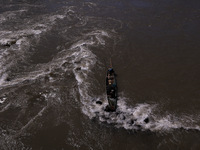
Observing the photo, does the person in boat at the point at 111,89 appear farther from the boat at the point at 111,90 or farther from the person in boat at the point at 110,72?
the person in boat at the point at 110,72

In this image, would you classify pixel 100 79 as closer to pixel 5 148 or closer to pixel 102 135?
pixel 102 135

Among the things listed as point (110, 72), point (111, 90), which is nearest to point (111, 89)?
point (111, 90)

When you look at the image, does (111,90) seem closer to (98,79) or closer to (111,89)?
(111,89)

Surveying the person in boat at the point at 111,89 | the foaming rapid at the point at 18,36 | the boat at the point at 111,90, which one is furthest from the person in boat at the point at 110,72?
the foaming rapid at the point at 18,36

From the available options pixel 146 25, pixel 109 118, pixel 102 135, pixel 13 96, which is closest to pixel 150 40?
pixel 146 25

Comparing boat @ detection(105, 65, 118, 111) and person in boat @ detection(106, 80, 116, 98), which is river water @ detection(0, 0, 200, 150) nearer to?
boat @ detection(105, 65, 118, 111)

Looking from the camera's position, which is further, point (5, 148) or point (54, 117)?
point (54, 117)
